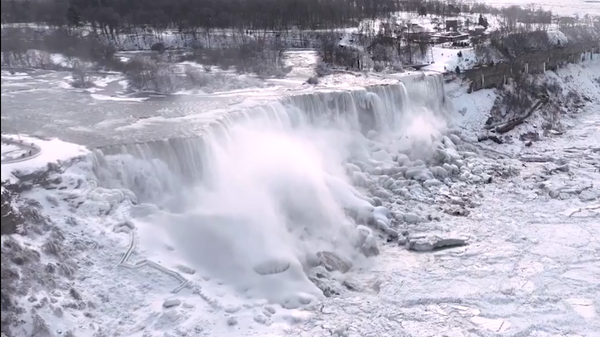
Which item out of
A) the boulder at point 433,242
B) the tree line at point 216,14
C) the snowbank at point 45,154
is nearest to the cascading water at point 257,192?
the snowbank at point 45,154

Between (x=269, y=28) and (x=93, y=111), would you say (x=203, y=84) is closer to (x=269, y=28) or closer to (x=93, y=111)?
(x=93, y=111)

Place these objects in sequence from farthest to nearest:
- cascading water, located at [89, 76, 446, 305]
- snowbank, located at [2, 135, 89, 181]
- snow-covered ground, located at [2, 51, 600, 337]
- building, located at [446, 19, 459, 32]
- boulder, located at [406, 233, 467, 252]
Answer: building, located at [446, 19, 459, 32] → boulder, located at [406, 233, 467, 252] → cascading water, located at [89, 76, 446, 305] → snowbank, located at [2, 135, 89, 181] → snow-covered ground, located at [2, 51, 600, 337]

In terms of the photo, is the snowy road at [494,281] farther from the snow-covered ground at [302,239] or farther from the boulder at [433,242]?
the boulder at [433,242]

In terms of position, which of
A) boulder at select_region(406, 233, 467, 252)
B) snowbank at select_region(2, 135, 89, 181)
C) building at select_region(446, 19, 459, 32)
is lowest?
boulder at select_region(406, 233, 467, 252)

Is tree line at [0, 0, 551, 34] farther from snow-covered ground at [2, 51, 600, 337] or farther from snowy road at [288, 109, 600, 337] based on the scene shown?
snowy road at [288, 109, 600, 337]

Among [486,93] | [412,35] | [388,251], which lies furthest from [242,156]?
[412,35]

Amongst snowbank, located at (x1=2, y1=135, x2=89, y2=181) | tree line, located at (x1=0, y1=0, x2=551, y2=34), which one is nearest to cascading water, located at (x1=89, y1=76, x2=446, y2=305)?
snowbank, located at (x1=2, y1=135, x2=89, y2=181)

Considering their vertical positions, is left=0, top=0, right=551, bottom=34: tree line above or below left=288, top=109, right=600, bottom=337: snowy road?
above

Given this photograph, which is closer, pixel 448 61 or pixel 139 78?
pixel 139 78
